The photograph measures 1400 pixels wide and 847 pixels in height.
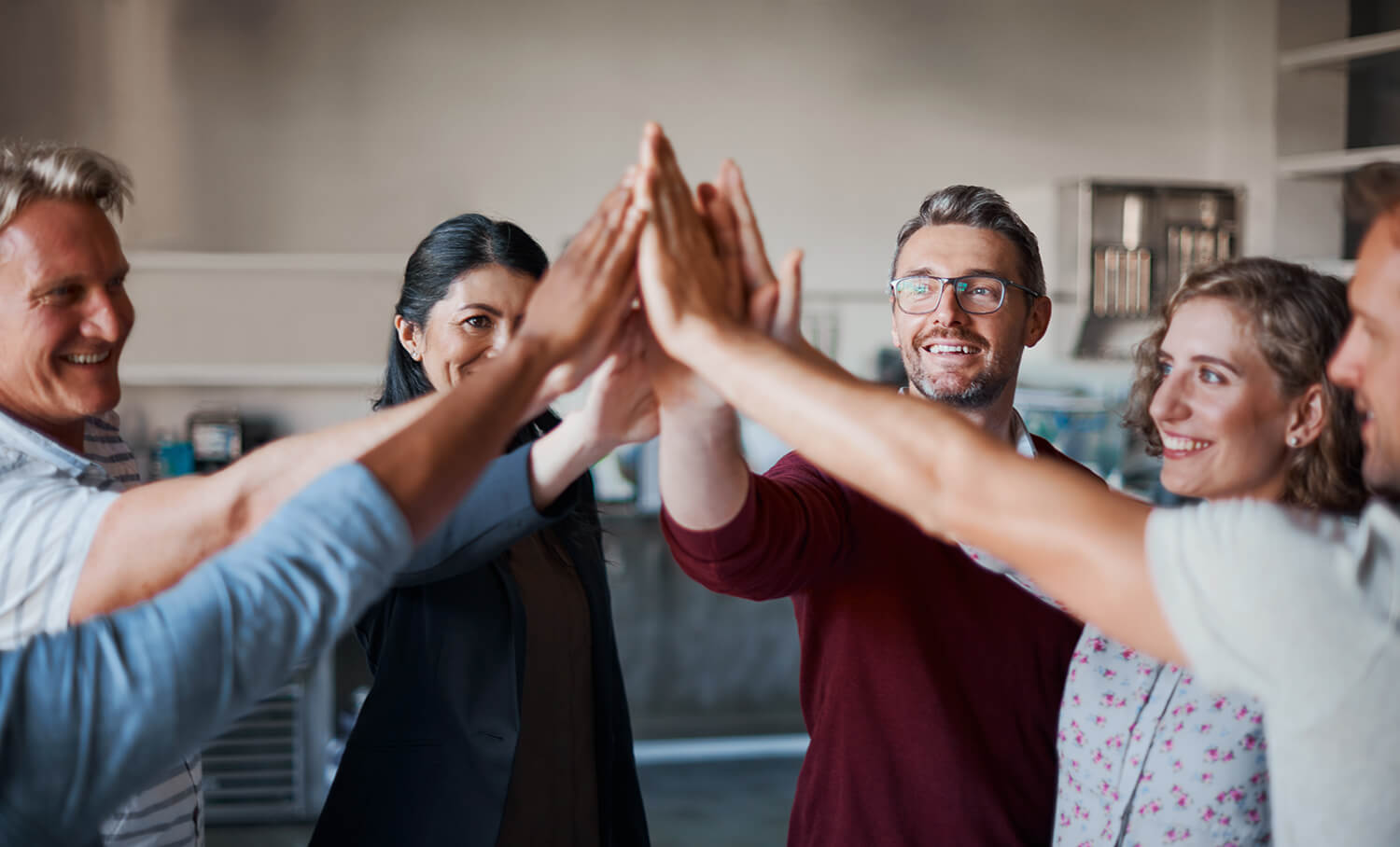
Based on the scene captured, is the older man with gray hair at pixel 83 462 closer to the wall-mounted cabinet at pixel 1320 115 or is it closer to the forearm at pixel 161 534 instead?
the forearm at pixel 161 534

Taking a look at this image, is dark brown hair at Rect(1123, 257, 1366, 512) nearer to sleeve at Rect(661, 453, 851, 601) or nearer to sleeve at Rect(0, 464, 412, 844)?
sleeve at Rect(661, 453, 851, 601)

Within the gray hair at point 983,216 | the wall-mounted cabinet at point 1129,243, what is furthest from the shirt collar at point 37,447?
the wall-mounted cabinet at point 1129,243

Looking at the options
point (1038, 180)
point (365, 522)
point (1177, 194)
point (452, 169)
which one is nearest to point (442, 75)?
point (452, 169)

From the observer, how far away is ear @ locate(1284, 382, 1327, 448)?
139cm

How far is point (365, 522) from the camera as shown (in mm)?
795

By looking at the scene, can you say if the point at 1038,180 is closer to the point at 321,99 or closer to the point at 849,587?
the point at 321,99

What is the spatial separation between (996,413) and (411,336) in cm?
86

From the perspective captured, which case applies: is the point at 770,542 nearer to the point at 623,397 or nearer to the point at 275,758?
the point at 623,397

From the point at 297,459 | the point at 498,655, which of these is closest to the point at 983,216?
the point at 498,655

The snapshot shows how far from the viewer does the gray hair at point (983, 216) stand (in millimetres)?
1704

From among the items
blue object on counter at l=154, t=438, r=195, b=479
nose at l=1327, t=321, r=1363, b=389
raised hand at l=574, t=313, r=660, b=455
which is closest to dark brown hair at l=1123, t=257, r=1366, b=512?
nose at l=1327, t=321, r=1363, b=389

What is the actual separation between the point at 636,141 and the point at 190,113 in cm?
167

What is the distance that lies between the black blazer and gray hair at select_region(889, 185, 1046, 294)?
2.41ft

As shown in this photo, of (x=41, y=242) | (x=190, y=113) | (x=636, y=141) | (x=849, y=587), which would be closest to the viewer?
(x=41, y=242)
